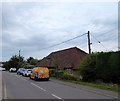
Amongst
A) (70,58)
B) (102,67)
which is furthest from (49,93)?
(70,58)

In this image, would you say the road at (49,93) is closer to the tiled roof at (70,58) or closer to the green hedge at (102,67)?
the green hedge at (102,67)

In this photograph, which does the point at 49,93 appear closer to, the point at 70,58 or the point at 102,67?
the point at 102,67

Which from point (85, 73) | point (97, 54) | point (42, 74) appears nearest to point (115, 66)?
point (97, 54)

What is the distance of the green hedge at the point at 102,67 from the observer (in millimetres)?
25859

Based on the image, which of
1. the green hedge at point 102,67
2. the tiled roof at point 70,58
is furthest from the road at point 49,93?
the tiled roof at point 70,58

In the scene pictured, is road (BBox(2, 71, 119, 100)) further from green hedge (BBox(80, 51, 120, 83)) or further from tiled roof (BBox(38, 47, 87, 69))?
tiled roof (BBox(38, 47, 87, 69))

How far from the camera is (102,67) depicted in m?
27.9

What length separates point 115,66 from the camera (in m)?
25.8

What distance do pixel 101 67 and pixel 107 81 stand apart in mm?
1523

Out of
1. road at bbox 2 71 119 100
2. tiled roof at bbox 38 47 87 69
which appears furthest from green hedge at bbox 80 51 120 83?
tiled roof at bbox 38 47 87 69

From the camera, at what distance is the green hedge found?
1018 inches

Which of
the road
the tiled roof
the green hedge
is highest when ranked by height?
the tiled roof

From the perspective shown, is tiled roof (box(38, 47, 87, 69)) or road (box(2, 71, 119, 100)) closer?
road (box(2, 71, 119, 100))

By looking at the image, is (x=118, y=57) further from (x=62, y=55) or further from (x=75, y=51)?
(x=62, y=55)
